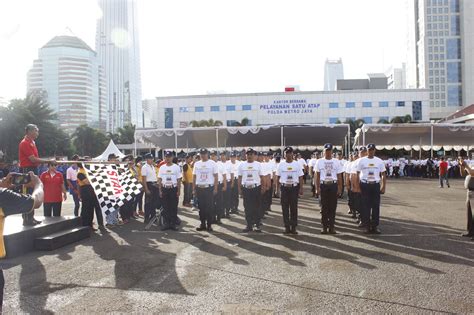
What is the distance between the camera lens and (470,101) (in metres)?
129

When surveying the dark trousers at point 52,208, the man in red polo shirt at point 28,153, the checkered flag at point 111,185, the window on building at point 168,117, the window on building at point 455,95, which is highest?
the window on building at point 455,95

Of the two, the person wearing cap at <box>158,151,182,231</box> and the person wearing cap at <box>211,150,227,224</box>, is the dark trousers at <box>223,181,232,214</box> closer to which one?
the person wearing cap at <box>211,150,227,224</box>

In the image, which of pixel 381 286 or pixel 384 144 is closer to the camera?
pixel 381 286

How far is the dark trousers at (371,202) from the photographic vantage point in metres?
8.38

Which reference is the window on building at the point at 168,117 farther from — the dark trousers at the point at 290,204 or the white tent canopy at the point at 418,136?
the dark trousers at the point at 290,204

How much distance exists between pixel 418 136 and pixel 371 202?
1106 inches

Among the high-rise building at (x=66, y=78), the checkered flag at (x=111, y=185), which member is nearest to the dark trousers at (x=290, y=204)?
the checkered flag at (x=111, y=185)

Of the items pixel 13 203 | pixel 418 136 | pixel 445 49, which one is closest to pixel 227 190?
pixel 13 203

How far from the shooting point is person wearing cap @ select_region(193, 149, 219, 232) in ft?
29.7

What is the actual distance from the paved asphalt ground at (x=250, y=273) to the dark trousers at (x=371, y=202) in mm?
403

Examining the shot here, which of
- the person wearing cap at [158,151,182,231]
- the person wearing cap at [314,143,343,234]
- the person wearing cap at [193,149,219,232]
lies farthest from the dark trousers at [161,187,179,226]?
the person wearing cap at [314,143,343,234]

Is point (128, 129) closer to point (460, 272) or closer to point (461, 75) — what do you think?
point (460, 272)

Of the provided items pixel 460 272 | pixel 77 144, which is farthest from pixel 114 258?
pixel 77 144

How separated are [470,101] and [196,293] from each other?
14765 cm
